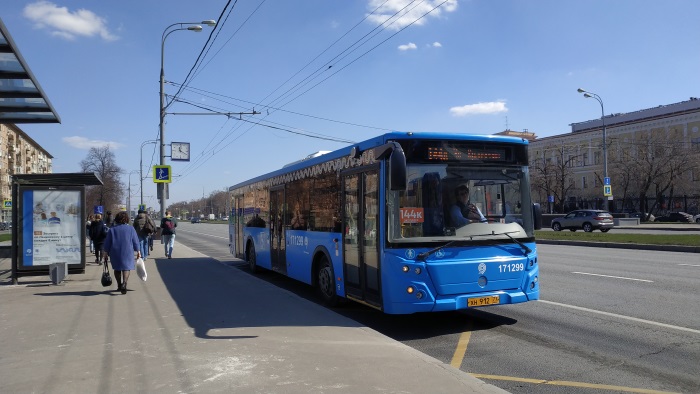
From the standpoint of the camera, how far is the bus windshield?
7195 millimetres

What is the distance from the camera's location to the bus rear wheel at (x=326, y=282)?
9.15 metres

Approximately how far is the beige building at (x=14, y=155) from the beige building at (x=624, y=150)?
72.3 metres

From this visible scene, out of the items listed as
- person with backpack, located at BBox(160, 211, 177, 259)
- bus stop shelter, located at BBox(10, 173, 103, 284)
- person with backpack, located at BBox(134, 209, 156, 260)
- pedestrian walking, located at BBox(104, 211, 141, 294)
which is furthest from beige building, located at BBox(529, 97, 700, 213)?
pedestrian walking, located at BBox(104, 211, 141, 294)

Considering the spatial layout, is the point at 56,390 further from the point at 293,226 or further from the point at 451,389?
the point at 293,226

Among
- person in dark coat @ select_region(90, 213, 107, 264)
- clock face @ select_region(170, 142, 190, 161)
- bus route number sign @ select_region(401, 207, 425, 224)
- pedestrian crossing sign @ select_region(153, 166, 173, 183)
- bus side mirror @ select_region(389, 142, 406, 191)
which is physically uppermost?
clock face @ select_region(170, 142, 190, 161)

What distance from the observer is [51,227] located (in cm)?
1237

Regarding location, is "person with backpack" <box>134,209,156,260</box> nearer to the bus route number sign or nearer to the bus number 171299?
the bus route number sign

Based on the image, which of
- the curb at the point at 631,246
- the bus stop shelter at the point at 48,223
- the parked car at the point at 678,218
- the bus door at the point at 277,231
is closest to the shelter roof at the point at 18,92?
the bus stop shelter at the point at 48,223

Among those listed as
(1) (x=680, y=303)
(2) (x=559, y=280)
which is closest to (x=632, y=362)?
(1) (x=680, y=303)

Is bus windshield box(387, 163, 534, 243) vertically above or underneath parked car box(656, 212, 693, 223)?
above

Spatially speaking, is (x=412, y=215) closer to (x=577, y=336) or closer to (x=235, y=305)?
(x=577, y=336)

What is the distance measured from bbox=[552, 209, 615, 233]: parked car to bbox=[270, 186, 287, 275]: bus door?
Answer: 30.1 m

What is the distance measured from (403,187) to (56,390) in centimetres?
427

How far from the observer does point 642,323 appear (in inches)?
300
